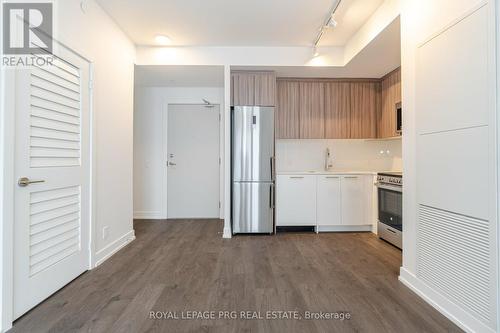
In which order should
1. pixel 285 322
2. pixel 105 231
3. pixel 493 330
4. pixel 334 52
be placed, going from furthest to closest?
pixel 334 52
pixel 105 231
pixel 285 322
pixel 493 330

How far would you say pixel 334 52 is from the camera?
3.76 m

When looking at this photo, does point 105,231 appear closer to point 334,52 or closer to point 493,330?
point 493,330

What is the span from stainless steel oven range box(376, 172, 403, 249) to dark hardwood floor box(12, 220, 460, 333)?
0.20 metres

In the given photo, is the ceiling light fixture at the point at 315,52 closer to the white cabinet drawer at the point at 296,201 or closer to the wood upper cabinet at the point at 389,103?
the wood upper cabinet at the point at 389,103

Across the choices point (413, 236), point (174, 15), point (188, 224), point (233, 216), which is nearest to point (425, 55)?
point (413, 236)

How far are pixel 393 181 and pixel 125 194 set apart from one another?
3.46m

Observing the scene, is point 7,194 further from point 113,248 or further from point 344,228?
point 344,228

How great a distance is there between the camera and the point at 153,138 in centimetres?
499

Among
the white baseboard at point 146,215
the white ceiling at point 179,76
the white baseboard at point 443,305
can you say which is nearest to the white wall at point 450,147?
the white baseboard at point 443,305

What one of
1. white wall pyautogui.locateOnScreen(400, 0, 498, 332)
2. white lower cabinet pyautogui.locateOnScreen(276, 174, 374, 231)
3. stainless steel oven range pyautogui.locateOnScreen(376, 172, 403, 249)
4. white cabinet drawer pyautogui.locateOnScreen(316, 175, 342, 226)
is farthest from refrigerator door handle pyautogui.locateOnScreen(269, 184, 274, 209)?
white wall pyautogui.locateOnScreen(400, 0, 498, 332)

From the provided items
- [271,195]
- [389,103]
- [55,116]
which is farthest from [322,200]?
[55,116]

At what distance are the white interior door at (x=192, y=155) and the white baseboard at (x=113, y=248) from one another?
146cm

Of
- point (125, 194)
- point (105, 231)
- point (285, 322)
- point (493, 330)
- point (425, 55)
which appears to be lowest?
point (285, 322)

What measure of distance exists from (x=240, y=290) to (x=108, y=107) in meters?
2.39
